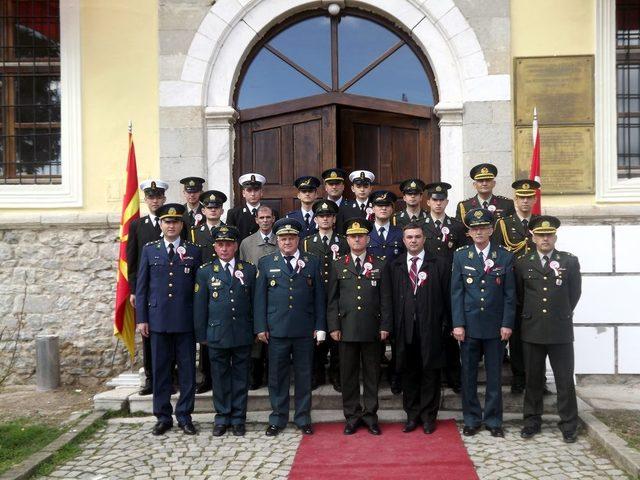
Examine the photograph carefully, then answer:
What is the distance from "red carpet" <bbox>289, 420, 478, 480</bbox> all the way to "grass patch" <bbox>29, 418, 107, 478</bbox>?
1817mm

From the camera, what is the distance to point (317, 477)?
438cm

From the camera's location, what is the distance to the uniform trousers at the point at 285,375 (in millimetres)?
5328

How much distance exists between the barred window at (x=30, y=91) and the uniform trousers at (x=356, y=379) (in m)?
4.58

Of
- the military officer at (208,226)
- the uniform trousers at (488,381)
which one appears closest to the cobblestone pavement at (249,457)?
the uniform trousers at (488,381)

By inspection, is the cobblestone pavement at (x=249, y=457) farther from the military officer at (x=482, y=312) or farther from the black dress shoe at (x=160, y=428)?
the military officer at (x=482, y=312)

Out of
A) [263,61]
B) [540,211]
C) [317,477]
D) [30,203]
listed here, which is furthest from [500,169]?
[30,203]

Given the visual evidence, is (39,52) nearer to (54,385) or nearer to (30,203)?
(30,203)

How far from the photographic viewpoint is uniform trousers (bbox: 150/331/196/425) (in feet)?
17.7

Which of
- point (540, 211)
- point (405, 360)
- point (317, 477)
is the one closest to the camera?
point (317, 477)

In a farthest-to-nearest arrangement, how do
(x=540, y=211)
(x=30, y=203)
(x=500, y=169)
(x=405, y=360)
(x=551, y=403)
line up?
1. (x=30, y=203)
2. (x=500, y=169)
3. (x=540, y=211)
4. (x=551, y=403)
5. (x=405, y=360)

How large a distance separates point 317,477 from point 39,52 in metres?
6.23

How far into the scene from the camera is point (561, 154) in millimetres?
7031

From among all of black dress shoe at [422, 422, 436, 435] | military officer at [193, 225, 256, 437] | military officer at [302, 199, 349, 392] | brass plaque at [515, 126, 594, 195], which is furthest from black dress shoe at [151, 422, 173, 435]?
brass plaque at [515, 126, 594, 195]

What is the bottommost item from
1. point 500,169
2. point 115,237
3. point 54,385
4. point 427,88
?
point 54,385
